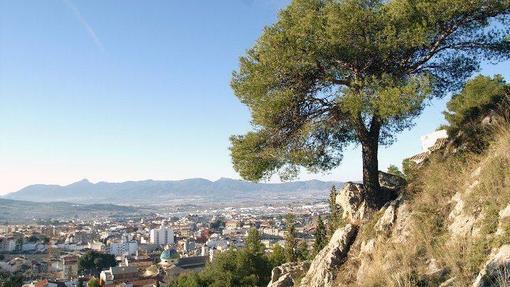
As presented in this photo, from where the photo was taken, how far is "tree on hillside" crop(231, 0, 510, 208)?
369 inches

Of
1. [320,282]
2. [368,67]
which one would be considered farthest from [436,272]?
[368,67]

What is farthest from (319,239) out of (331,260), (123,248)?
(123,248)

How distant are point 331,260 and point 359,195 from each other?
6.68 ft

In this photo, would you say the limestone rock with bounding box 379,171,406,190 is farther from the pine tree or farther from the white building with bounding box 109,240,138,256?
the white building with bounding box 109,240,138,256

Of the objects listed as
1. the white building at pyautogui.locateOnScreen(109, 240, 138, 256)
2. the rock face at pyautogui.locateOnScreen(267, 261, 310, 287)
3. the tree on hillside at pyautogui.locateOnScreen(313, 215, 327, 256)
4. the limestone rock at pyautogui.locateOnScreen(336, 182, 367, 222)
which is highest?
the limestone rock at pyautogui.locateOnScreen(336, 182, 367, 222)

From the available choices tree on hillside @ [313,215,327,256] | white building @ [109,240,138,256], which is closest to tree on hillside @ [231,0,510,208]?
tree on hillside @ [313,215,327,256]

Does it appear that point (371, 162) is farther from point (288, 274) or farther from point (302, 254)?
point (302, 254)

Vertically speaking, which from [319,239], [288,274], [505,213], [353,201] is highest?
[353,201]

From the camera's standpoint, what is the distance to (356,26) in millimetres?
9758

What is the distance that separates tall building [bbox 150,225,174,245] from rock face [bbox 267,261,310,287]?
115 metres

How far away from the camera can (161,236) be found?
12494 centimetres

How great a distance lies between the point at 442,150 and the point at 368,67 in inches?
98.7

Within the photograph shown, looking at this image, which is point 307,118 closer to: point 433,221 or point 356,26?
point 356,26

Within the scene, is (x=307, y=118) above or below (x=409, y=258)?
above
